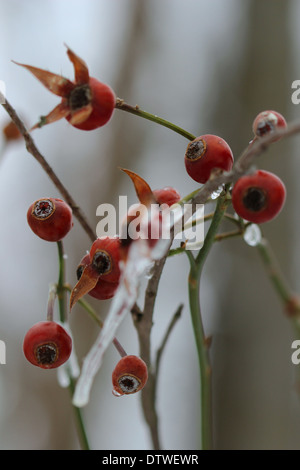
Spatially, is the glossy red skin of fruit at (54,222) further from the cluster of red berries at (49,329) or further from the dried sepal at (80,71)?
the dried sepal at (80,71)

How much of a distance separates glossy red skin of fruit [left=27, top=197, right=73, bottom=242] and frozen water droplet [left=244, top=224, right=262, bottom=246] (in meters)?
0.15

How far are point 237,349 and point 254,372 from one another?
111mm

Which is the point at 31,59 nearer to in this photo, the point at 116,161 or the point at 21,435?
the point at 116,161

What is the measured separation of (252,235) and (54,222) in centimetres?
17

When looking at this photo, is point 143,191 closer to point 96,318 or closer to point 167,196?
point 167,196

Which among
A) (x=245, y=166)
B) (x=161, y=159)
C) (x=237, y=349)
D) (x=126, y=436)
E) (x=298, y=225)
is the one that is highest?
(x=161, y=159)

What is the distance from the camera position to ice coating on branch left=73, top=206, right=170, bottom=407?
0.32 metres

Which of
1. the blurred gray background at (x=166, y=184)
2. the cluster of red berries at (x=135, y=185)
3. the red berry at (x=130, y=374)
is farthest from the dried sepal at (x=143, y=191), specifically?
the blurred gray background at (x=166, y=184)

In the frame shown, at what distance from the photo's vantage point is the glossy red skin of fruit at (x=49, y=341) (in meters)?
0.46

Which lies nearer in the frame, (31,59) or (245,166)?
(245,166)

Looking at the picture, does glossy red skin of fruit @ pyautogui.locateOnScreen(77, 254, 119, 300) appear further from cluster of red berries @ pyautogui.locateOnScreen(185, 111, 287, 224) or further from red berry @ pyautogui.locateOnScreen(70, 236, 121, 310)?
cluster of red berries @ pyautogui.locateOnScreen(185, 111, 287, 224)

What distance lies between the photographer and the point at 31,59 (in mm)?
2607

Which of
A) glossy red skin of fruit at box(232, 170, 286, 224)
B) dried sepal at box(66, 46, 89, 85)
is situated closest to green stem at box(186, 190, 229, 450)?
glossy red skin of fruit at box(232, 170, 286, 224)

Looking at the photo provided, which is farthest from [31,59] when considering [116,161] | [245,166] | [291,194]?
[245,166]
